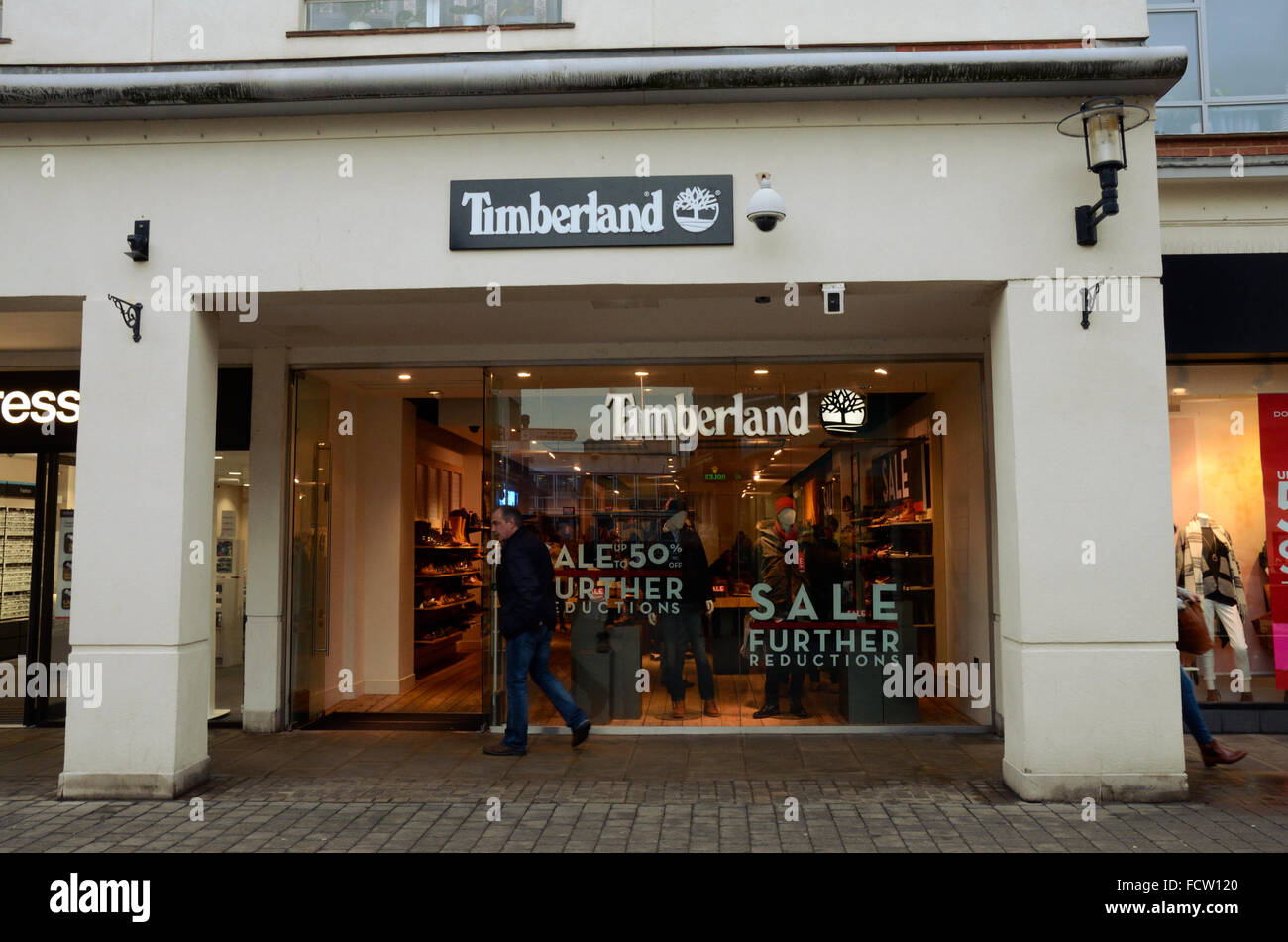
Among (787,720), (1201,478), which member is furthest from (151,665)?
(1201,478)

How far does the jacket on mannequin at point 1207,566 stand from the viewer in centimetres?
792

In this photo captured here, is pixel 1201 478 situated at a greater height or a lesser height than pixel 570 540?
greater

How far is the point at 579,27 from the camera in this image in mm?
6336

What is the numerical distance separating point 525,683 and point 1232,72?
7864 millimetres

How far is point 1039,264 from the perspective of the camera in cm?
602

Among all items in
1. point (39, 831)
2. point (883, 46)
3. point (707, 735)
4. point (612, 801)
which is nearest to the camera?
point (39, 831)

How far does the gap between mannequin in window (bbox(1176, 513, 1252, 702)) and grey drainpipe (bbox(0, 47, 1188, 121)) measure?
12.8 feet

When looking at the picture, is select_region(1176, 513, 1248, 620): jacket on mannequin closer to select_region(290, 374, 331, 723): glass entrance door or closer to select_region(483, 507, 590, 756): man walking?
select_region(483, 507, 590, 756): man walking

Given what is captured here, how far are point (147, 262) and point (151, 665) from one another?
2750mm

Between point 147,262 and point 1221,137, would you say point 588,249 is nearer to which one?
point 147,262

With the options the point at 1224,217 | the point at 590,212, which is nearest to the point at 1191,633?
the point at 1224,217

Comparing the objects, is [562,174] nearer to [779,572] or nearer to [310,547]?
[779,572]

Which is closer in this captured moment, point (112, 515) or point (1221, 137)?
point (112, 515)

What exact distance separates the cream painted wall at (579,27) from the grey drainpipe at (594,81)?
136mm
